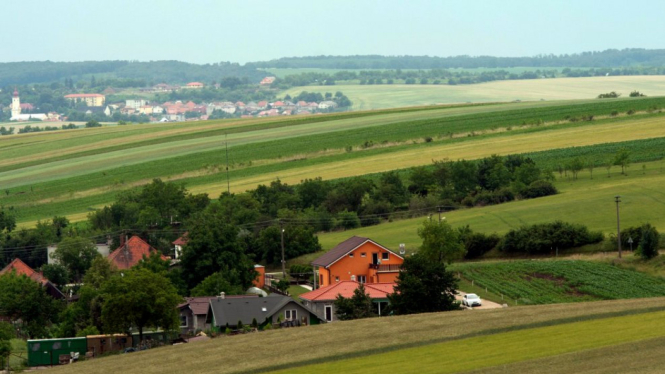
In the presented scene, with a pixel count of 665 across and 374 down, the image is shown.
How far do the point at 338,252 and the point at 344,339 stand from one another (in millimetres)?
28924

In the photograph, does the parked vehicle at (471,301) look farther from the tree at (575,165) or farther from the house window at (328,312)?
the tree at (575,165)

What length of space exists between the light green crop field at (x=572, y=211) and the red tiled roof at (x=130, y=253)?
521 inches

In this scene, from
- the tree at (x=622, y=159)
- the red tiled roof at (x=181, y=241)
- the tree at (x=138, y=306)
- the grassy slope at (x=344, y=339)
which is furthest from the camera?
the tree at (x=622, y=159)

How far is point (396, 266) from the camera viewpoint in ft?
234

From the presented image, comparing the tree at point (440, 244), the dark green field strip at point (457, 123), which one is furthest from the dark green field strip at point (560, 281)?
the dark green field strip at point (457, 123)

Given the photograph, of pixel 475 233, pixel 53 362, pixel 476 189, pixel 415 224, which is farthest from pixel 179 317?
pixel 476 189

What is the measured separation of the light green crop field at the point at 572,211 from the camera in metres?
76.5

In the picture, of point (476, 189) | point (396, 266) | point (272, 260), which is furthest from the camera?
point (476, 189)

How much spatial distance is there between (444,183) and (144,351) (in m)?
54.4

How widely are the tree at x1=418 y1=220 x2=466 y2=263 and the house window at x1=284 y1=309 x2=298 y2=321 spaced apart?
1316 cm

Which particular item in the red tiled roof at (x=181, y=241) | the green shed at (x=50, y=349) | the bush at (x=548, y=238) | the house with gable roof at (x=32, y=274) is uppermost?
the bush at (x=548, y=238)

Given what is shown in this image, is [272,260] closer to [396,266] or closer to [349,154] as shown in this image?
[396,266]

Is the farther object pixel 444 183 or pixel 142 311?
pixel 444 183

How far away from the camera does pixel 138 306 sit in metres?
55.3
